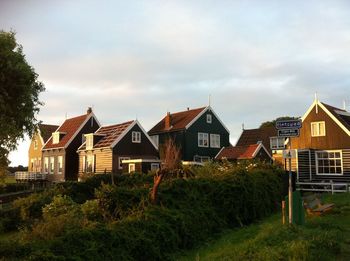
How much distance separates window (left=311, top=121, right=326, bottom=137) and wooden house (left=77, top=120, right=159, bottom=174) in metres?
15.4

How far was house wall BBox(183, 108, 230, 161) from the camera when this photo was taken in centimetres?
4787

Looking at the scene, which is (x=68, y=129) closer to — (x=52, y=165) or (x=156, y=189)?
(x=52, y=165)

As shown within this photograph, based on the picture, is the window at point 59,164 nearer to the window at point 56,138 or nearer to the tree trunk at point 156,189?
the window at point 56,138

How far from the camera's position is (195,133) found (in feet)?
160

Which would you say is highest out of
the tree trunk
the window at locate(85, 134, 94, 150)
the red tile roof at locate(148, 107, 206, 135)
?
the red tile roof at locate(148, 107, 206, 135)

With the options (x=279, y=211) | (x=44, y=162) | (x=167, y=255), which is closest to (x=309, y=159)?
(x=279, y=211)

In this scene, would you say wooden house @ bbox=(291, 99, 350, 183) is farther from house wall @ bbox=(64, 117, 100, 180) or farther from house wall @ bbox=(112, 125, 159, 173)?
house wall @ bbox=(64, 117, 100, 180)

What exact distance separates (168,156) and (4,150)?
6.75 meters

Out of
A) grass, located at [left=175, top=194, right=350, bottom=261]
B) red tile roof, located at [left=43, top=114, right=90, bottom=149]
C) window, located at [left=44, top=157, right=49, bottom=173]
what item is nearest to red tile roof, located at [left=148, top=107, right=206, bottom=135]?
red tile roof, located at [left=43, top=114, right=90, bottom=149]

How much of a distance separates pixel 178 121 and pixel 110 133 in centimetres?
974

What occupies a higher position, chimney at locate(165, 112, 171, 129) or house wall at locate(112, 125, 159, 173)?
chimney at locate(165, 112, 171, 129)

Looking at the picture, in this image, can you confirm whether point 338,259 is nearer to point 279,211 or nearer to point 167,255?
point 167,255

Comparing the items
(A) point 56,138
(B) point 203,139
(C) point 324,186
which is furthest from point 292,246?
(A) point 56,138

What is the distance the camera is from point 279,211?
18.8m
